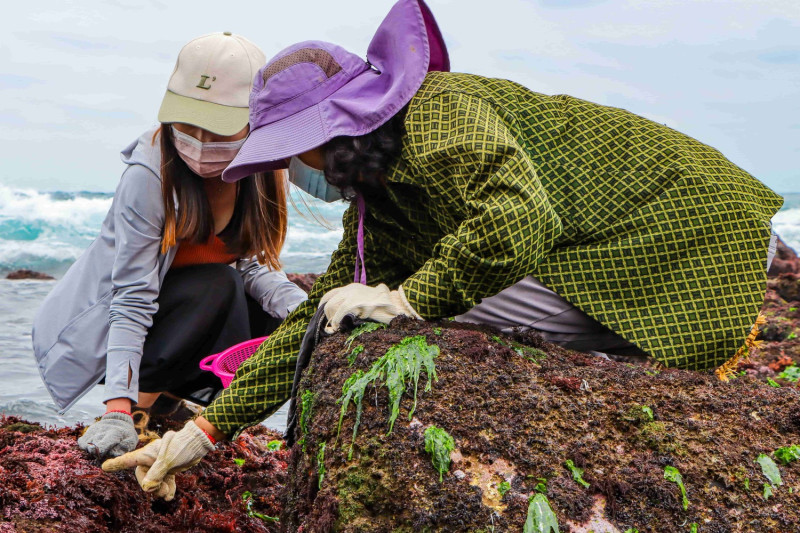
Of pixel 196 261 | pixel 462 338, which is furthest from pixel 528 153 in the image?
pixel 196 261

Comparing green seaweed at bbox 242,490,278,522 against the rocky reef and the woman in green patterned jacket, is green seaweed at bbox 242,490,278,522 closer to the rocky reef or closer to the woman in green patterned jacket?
the woman in green patterned jacket

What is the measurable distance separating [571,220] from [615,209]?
16 centimetres

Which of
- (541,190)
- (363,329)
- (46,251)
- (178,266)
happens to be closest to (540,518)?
(363,329)

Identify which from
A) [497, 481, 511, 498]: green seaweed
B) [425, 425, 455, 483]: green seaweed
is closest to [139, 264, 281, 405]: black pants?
[425, 425, 455, 483]: green seaweed

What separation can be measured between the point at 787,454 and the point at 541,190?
1017 millimetres

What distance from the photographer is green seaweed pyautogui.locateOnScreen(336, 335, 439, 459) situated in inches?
88.7

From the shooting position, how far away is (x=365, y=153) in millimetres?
2818

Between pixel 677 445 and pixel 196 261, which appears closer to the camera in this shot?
pixel 677 445

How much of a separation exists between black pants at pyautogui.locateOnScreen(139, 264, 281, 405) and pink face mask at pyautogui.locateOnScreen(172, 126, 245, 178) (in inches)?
29.1

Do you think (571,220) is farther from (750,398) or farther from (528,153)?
(750,398)

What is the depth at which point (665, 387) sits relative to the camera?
2455mm

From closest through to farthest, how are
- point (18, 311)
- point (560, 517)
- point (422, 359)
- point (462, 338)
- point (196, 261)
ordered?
point (560, 517), point (422, 359), point (462, 338), point (196, 261), point (18, 311)

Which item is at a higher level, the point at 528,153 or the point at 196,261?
the point at 528,153

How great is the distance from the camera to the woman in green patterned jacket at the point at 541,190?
2693mm
